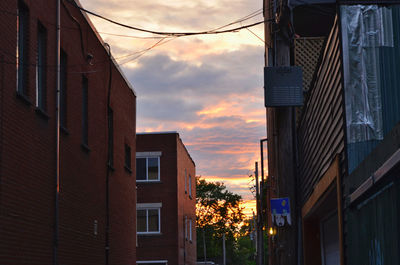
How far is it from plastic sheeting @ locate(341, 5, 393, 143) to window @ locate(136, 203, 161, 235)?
1176 inches

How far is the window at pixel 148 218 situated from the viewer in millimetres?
38062

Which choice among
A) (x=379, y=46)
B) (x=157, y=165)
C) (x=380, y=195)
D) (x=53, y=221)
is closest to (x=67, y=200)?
(x=53, y=221)

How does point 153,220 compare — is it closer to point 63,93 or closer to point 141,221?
point 141,221

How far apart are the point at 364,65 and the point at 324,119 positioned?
8.21ft

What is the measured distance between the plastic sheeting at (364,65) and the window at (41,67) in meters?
6.51

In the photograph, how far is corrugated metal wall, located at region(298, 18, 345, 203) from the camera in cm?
962

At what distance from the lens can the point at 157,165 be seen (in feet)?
128

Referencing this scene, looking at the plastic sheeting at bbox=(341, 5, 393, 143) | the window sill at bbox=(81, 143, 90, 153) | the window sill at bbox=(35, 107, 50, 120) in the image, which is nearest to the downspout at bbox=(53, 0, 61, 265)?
the window sill at bbox=(35, 107, 50, 120)

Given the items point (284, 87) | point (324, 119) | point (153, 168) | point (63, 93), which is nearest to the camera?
point (324, 119)

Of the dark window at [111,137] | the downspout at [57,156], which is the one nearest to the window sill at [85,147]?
the downspout at [57,156]

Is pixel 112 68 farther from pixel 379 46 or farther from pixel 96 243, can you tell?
pixel 379 46

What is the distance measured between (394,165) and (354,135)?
3.00 metres

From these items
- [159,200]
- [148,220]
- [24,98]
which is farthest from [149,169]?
[24,98]

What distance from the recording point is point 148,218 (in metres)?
38.4
